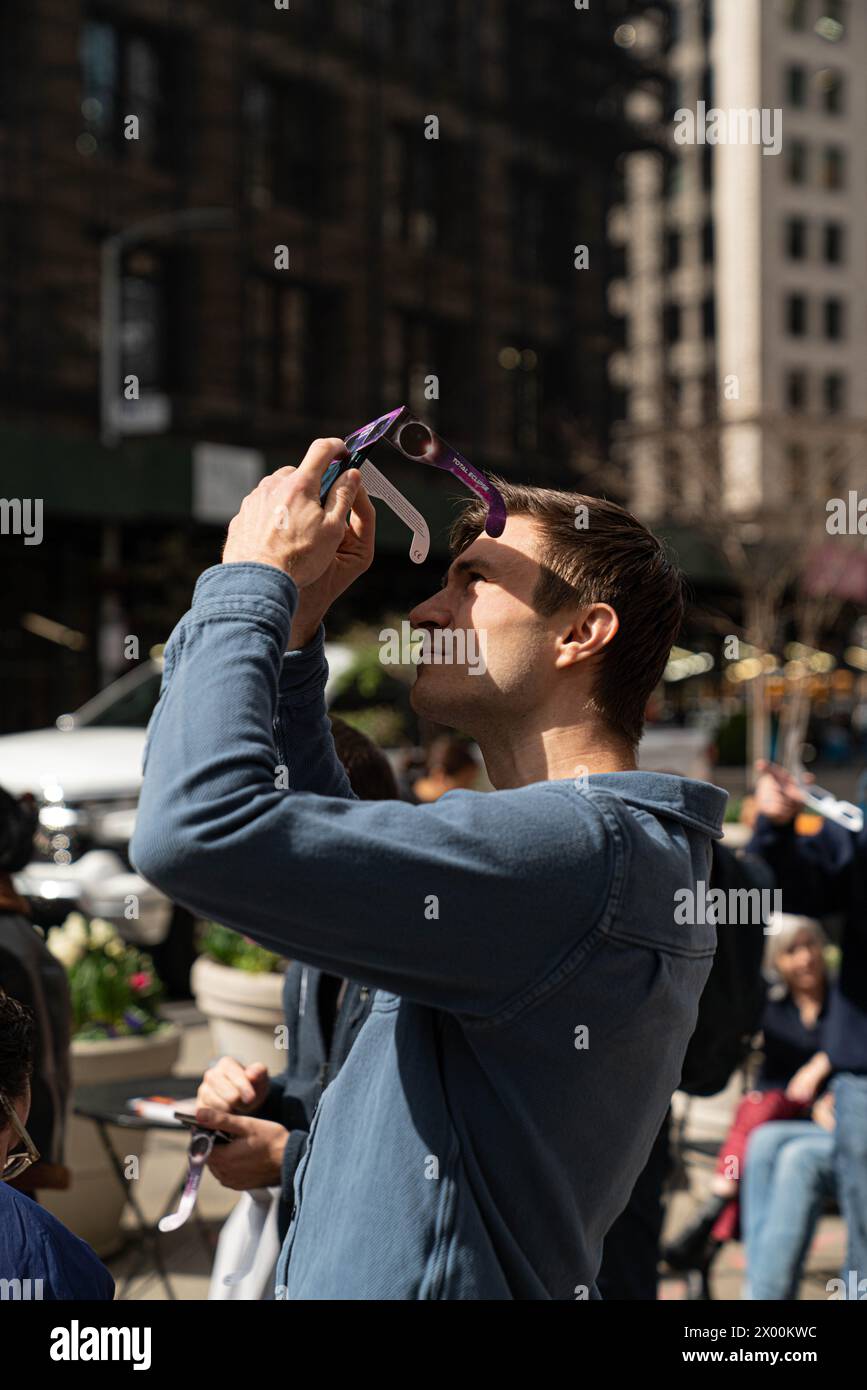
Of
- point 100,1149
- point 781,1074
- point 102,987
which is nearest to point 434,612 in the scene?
point 781,1074

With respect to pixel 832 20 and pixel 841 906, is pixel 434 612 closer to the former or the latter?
pixel 841 906

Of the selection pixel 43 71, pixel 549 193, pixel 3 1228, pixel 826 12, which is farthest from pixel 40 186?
pixel 826 12

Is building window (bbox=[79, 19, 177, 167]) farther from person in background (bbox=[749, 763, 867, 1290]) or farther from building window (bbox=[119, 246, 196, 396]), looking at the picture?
person in background (bbox=[749, 763, 867, 1290])

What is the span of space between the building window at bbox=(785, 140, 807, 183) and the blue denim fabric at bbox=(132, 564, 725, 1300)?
252ft

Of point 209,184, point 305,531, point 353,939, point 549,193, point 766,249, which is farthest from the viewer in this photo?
point 766,249

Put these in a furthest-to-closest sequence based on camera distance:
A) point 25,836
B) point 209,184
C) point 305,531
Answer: point 209,184
point 25,836
point 305,531

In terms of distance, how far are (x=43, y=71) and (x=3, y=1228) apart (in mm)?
27514

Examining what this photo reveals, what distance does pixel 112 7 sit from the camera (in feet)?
92.2

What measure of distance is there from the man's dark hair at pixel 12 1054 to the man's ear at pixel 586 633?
119 centimetres

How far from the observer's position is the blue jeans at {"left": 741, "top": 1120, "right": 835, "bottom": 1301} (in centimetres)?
502

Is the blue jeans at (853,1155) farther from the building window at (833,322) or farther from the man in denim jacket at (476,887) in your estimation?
the building window at (833,322)

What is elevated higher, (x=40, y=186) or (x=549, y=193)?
(x=549, y=193)

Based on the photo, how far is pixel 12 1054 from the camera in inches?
99.3

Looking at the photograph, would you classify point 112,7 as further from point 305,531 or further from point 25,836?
point 305,531
